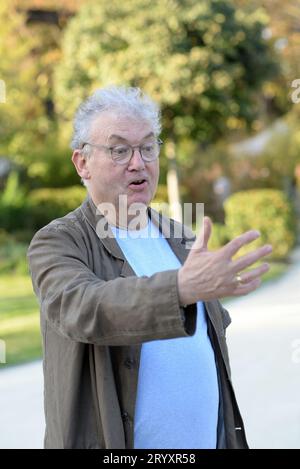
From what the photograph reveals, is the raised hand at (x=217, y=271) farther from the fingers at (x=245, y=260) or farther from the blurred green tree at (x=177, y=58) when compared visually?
the blurred green tree at (x=177, y=58)

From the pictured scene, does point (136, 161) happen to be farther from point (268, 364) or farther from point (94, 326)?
point (268, 364)

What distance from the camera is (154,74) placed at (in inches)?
567

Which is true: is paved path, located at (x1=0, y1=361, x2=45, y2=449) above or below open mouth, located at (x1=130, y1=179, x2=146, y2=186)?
below

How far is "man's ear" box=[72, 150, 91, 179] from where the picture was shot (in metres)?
2.04

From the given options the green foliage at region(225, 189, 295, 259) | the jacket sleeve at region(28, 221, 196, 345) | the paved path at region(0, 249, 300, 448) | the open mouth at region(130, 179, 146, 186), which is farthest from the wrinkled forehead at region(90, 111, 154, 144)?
the green foliage at region(225, 189, 295, 259)

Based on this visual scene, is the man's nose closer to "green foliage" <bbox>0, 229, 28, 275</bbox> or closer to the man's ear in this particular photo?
the man's ear

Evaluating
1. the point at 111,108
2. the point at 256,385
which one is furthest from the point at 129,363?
the point at 256,385

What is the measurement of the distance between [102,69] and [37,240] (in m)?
12.9

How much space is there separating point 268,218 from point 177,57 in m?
3.57

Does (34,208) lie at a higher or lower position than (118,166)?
higher

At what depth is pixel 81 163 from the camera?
2053mm

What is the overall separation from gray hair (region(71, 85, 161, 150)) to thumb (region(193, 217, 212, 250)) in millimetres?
519

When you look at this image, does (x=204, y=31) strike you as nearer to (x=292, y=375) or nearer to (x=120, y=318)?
(x=292, y=375)
